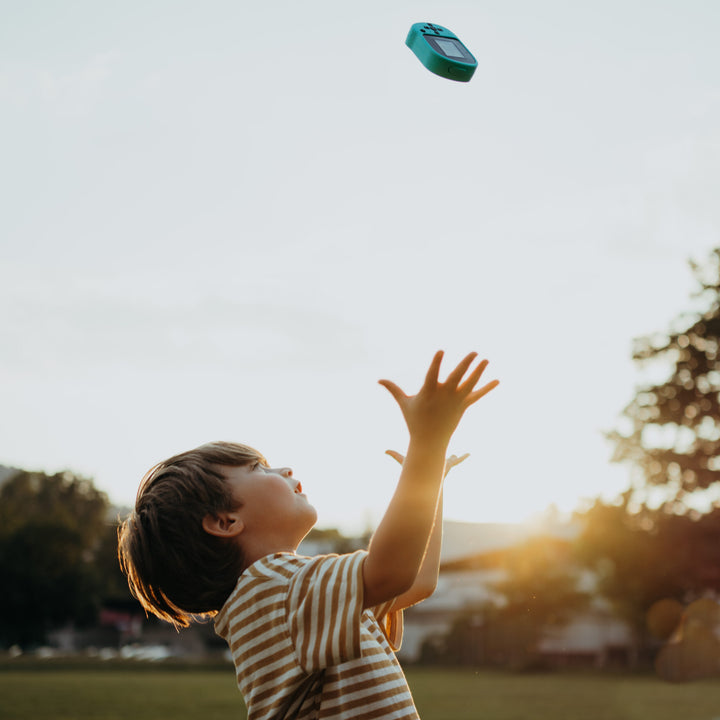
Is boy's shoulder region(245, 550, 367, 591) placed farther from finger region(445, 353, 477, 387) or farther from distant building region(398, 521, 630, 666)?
distant building region(398, 521, 630, 666)

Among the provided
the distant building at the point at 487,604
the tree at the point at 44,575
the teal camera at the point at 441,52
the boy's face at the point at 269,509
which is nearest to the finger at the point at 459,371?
the boy's face at the point at 269,509

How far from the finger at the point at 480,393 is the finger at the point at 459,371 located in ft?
0.14

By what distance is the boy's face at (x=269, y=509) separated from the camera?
5.73ft

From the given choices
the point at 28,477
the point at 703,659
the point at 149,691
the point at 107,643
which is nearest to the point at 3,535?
the point at 28,477

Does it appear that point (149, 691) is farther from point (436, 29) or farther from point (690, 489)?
point (436, 29)

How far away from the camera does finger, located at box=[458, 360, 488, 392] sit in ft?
4.51

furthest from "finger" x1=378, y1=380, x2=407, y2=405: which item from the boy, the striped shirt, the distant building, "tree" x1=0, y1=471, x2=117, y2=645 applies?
"tree" x1=0, y1=471, x2=117, y2=645

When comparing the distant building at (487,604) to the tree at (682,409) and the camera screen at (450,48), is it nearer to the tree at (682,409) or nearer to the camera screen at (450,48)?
the tree at (682,409)

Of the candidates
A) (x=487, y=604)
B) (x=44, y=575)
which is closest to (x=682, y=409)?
(x=487, y=604)

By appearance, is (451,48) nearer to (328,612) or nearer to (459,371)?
(459,371)

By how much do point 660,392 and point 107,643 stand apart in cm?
5202

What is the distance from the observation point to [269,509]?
1.76 meters

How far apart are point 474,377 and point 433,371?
6 cm

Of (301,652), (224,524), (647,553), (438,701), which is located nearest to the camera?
(301,652)
